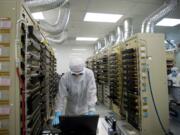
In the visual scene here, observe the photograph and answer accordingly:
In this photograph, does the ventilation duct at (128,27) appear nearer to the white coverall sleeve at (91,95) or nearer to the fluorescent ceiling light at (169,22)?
the fluorescent ceiling light at (169,22)

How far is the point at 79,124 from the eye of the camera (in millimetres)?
1503

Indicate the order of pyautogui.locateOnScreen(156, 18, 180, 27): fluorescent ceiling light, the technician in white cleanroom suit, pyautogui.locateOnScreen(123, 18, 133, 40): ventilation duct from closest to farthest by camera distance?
the technician in white cleanroom suit
pyautogui.locateOnScreen(123, 18, 133, 40): ventilation duct
pyautogui.locateOnScreen(156, 18, 180, 27): fluorescent ceiling light

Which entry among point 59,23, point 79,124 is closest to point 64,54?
point 59,23

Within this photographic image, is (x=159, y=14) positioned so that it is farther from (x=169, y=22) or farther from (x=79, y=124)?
(x=79, y=124)

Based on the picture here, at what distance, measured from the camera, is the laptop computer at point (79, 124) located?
1.48 metres

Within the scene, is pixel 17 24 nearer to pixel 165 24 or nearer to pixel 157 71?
pixel 157 71

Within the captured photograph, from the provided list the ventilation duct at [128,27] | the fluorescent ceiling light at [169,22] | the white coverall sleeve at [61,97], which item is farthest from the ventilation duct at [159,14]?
the white coverall sleeve at [61,97]

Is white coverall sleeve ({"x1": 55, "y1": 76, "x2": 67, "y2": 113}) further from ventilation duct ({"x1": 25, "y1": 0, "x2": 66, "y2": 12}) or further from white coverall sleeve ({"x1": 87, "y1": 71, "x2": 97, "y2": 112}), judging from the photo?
ventilation duct ({"x1": 25, "y1": 0, "x2": 66, "y2": 12})

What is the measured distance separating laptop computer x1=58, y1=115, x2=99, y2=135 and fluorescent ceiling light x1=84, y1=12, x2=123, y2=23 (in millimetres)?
4401

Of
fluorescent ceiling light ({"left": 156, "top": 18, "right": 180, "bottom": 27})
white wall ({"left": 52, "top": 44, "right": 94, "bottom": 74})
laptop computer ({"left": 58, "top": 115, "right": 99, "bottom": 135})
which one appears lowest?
laptop computer ({"left": 58, "top": 115, "right": 99, "bottom": 135})

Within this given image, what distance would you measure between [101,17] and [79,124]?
15.8ft

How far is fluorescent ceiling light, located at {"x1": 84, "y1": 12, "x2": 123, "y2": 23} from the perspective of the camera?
560 centimetres

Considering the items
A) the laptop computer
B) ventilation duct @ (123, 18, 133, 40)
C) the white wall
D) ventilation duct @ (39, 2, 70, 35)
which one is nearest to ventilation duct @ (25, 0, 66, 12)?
ventilation duct @ (39, 2, 70, 35)

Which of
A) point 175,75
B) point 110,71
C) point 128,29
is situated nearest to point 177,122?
point 175,75
